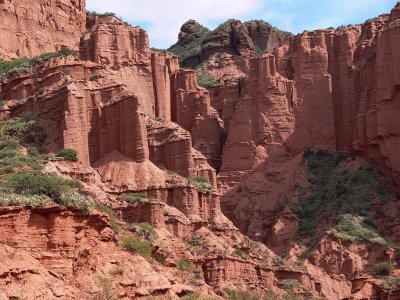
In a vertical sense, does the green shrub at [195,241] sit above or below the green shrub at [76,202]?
above

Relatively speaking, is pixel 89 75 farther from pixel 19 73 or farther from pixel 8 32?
pixel 8 32

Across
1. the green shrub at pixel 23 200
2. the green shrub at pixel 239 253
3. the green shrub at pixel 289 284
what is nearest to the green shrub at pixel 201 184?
the green shrub at pixel 239 253

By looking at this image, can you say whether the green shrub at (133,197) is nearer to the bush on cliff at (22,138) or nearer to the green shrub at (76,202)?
the bush on cliff at (22,138)

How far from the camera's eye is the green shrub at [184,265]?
5471 centimetres

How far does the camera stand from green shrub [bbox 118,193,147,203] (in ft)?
207

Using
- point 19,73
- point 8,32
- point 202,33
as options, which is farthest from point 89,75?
point 202,33

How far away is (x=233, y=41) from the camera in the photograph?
10569 centimetres

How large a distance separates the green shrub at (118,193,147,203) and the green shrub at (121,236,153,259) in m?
11.9

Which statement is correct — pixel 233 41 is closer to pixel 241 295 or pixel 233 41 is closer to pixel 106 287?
pixel 241 295

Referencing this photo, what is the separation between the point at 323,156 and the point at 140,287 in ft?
156

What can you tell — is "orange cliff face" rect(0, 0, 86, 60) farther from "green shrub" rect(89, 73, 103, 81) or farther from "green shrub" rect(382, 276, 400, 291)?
"green shrub" rect(382, 276, 400, 291)

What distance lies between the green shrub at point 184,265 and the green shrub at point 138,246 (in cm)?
321

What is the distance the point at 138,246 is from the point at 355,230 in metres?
34.5

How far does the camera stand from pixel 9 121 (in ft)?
224
